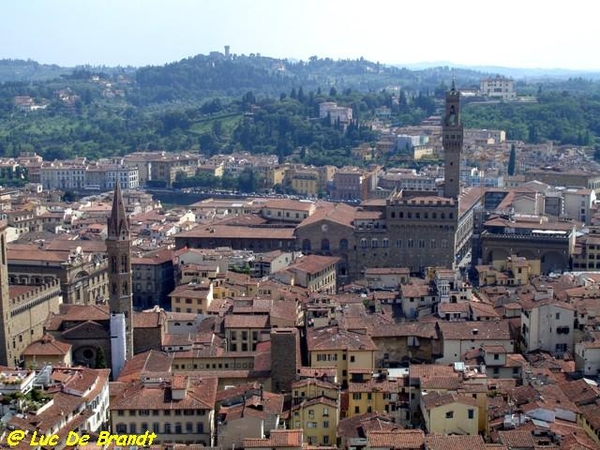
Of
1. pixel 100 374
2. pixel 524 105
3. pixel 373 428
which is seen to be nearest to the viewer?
pixel 373 428

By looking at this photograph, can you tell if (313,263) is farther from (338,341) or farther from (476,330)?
(338,341)

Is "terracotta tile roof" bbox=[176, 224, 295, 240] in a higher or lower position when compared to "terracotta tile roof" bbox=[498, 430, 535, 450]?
lower

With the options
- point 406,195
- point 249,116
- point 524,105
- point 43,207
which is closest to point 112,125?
point 249,116

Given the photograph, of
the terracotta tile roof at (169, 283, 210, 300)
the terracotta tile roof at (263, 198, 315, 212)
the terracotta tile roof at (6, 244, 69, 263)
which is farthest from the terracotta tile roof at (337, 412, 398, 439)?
the terracotta tile roof at (263, 198, 315, 212)

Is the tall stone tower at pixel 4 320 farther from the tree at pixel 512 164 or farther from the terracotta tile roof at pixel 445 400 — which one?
the tree at pixel 512 164

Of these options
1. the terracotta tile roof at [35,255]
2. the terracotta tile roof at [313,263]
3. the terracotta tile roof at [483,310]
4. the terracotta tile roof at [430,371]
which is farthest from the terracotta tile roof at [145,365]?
Result: the terracotta tile roof at [313,263]

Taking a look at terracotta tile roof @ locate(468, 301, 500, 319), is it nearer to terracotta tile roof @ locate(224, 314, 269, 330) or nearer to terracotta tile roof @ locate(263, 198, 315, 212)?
terracotta tile roof @ locate(224, 314, 269, 330)

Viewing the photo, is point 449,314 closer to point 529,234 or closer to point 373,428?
point 373,428
